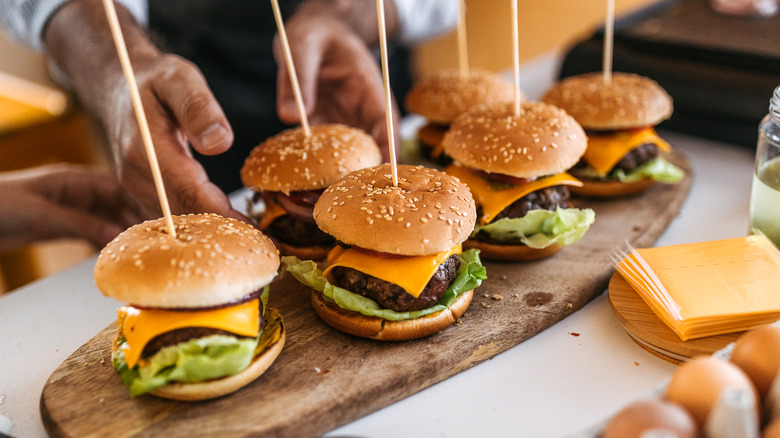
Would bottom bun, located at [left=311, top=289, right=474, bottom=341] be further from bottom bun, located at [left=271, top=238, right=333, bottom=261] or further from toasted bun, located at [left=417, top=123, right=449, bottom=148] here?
toasted bun, located at [left=417, top=123, right=449, bottom=148]

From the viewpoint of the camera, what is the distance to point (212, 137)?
221cm

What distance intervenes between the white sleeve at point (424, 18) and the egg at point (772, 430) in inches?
128

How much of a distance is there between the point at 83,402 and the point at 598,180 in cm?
240

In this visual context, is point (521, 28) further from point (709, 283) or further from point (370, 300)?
point (370, 300)

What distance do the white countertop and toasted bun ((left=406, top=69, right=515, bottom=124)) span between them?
1.25 m

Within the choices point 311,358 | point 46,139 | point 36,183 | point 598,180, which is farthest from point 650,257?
point 46,139

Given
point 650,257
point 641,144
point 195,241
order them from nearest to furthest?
point 195,241, point 650,257, point 641,144

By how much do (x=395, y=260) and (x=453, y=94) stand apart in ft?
5.21

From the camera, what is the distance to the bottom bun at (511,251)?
2477mm

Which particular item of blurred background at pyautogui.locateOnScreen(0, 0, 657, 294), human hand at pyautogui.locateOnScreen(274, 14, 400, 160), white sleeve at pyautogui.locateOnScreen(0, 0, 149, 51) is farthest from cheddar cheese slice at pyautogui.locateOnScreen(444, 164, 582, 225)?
blurred background at pyautogui.locateOnScreen(0, 0, 657, 294)

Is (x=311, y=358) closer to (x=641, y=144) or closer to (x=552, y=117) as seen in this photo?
(x=552, y=117)

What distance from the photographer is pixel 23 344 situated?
2.22 meters

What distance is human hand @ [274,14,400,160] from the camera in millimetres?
3174

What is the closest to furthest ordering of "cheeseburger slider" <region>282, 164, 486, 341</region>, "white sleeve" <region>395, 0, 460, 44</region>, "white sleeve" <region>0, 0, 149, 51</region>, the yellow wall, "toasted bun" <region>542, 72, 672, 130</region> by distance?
"cheeseburger slider" <region>282, 164, 486, 341</region>
"toasted bun" <region>542, 72, 672, 130</region>
"white sleeve" <region>0, 0, 149, 51</region>
"white sleeve" <region>395, 0, 460, 44</region>
the yellow wall
